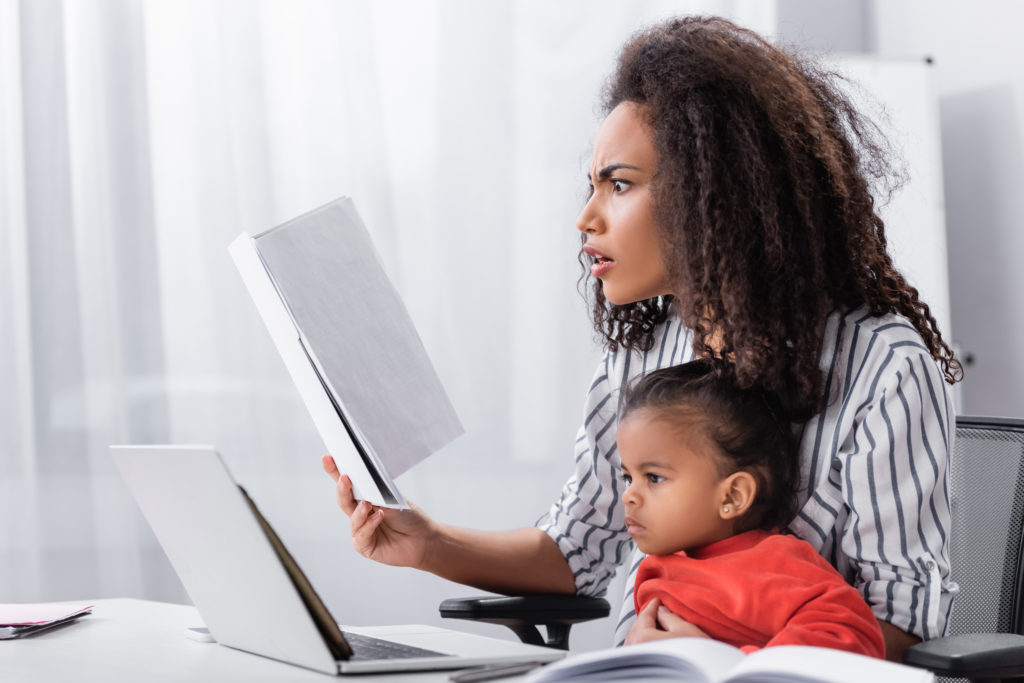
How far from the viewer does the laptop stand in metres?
0.78

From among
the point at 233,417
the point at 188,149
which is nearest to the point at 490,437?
the point at 233,417

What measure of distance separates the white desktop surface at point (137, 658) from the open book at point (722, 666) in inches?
6.0

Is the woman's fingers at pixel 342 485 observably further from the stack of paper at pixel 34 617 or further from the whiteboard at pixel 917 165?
the whiteboard at pixel 917 165

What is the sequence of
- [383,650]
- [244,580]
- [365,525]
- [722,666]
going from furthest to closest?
[365,525]
[383,650]
[244,580]
[722,666]

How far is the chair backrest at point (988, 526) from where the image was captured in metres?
1.28

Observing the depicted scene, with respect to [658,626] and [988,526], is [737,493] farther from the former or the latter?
[988,526]

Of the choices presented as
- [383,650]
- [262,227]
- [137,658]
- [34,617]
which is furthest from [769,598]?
[262,227]

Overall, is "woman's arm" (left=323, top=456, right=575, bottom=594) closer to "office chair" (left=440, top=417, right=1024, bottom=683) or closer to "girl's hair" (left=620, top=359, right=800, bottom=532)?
"office chair" (left=440, top=417, right=1024, bottom=683)

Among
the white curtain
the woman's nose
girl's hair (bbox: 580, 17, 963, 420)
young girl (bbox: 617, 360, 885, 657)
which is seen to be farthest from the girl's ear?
the white curtain

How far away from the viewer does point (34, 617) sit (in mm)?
1137

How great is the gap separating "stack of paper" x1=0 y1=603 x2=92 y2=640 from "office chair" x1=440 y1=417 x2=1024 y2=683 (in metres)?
0.42

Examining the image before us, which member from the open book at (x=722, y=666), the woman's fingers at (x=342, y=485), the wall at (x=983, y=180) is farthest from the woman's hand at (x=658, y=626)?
the wall at (x=983, y=180)

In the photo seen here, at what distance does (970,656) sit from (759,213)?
49 centimetres

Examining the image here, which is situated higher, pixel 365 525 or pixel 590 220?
pixel 590 220
